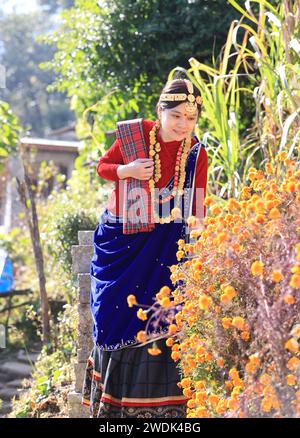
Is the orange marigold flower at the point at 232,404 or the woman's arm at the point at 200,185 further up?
the woman's arm at the point at 200,185

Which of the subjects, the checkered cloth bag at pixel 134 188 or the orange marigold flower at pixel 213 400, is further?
the checkered cloth bag at pixel 134 188

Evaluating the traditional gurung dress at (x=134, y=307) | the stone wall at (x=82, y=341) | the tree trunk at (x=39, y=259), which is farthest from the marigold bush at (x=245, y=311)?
the tree trunk at (x=39, y=259)

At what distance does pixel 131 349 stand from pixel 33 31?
158 feet

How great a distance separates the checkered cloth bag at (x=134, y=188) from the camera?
121 inches

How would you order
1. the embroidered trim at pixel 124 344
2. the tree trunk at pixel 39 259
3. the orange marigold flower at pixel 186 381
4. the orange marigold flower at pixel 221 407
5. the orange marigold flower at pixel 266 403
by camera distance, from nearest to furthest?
the orange marigold flower at pixel 266 403
the orange marigold flower at pixel 221 407
the orange marigold flower at pixel 186 381
the embroidered trim at pixel 124 344
the tree trunk at pixel 39 259

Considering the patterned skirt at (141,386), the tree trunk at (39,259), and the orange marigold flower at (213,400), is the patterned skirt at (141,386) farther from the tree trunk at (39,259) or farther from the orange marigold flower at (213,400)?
the tree trunk at (39,259)

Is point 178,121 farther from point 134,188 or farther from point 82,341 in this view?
point 82,341

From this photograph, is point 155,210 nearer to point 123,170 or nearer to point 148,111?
point 123,170

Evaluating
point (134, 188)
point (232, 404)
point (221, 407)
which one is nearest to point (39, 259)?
point (134, 188)

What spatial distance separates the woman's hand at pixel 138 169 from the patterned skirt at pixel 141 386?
0.71 m

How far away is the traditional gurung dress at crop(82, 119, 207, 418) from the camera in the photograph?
9.82 ft

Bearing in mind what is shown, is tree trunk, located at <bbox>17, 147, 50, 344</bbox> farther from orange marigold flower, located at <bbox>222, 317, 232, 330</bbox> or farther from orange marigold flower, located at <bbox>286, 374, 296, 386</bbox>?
orange marigold flower, located at <bbox>286, 374, 296, 386</bbox>
